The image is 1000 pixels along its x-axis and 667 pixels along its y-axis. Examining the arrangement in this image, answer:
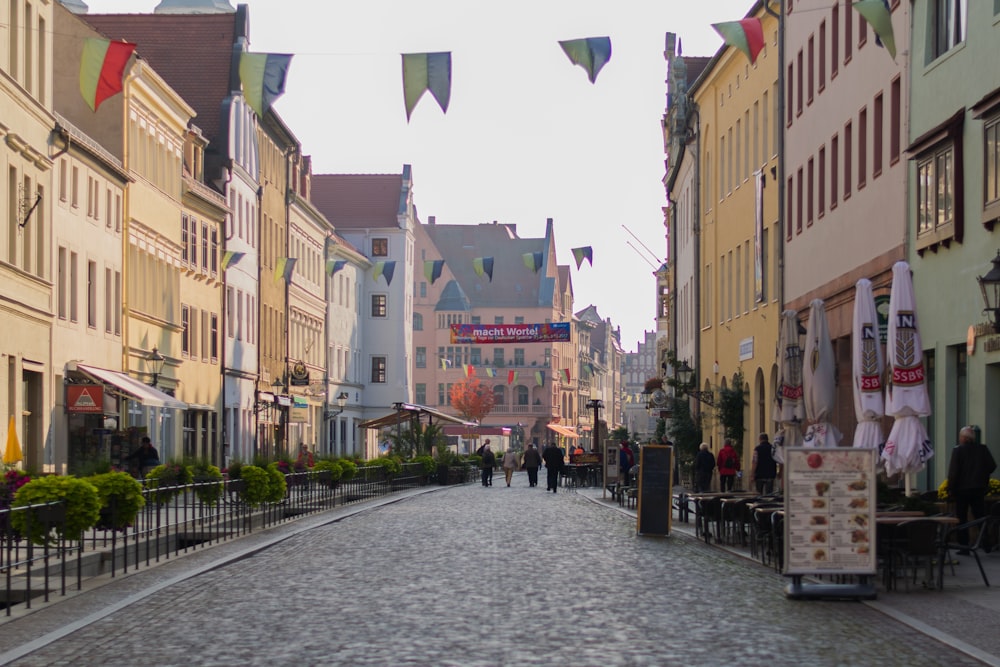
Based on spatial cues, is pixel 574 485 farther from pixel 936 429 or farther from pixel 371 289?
pixel 371 289

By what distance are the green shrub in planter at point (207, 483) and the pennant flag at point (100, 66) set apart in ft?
17.5

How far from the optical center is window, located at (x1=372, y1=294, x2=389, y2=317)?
10325cm

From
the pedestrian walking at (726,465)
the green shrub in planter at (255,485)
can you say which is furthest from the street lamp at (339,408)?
the green shrub in planter at (255,485)

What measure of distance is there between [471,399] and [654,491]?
13343cm

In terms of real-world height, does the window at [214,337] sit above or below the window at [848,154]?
below

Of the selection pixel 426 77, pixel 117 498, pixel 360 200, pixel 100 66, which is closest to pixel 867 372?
pixel 426 77

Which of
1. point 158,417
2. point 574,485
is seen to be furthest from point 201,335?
point 574,485

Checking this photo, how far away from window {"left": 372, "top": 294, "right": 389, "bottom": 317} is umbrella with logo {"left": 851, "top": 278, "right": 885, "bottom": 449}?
262ft

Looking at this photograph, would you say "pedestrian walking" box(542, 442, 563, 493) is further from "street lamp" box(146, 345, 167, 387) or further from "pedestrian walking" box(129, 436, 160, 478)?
"pedestrian walking" box(129, 436, 160, 478)

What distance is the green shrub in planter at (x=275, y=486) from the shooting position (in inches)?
1157

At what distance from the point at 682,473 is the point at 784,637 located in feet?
137

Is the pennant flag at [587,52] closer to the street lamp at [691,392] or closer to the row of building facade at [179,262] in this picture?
the row of building facade at [179,262]

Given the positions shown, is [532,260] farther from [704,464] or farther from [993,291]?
[993,291]

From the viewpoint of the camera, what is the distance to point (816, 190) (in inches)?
1515
